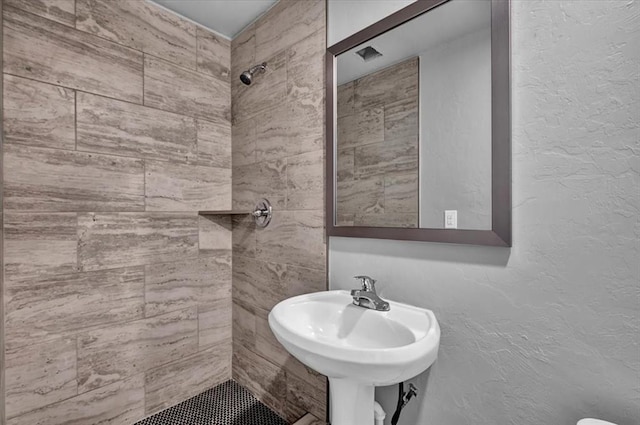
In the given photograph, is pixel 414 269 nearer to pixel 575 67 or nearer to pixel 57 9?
pixel 575 67

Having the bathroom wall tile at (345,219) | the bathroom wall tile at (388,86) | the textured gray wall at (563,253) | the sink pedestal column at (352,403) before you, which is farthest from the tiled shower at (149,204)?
the textured gray wall at (563,253)

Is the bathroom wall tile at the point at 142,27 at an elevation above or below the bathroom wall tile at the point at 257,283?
above

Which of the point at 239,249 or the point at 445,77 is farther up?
the point at 445,77

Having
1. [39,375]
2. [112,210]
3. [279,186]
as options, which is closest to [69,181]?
[112,210]

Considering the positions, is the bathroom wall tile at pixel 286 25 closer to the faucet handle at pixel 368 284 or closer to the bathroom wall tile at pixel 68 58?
the bathroom wall tile at pixel 68 58

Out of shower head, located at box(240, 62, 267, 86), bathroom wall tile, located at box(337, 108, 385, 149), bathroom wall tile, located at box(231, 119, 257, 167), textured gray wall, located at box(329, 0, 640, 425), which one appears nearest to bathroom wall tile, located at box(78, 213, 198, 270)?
bathroom wall tile, located at box(231, 119, 257, 167)

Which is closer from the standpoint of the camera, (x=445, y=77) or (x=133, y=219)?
(x=445, y=77)

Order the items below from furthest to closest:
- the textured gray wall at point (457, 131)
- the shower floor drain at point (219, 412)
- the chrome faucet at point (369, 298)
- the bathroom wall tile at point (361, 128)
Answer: the shower floor drain at point (219, 412), the bathroom wall tile at point (361, 128), the chrome faucet at point (369, 298), the textured gray wall at point (457, 131)

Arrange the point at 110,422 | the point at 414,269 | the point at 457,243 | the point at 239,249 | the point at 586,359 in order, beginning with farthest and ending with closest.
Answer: the point at 239,249 < the point at 110,422 < the point at 414,269 < the point at 457,243 < the point at 586,359

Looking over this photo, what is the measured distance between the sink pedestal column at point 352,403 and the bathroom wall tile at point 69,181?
1398 millimetres

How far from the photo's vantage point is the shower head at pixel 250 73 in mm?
1673

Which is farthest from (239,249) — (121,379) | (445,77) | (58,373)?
(445,77)

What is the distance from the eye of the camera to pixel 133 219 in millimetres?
1678

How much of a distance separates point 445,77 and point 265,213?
1135mm
